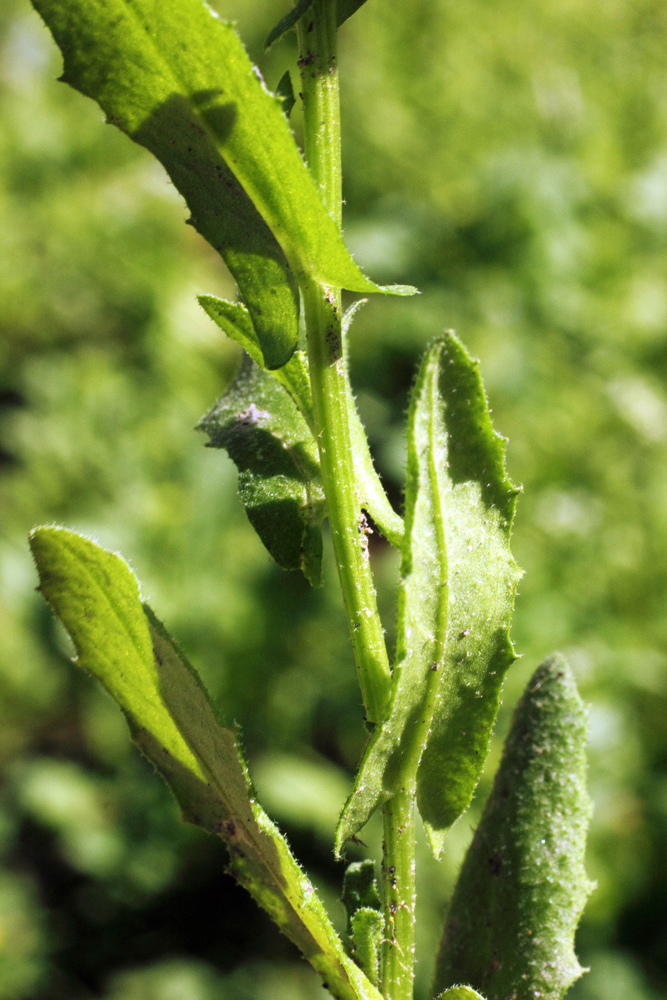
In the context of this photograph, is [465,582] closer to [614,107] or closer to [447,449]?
[447,449]

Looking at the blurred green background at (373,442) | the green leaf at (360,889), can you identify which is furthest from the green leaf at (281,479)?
the blurred green background at (373,442)

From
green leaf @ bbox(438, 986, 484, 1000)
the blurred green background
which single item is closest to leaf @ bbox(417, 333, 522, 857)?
green leaf @ bbox(438, 986, 484, 1000)

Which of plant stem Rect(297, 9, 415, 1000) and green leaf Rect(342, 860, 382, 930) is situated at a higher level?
plant stem Rect(297, 9, 415, 1000)

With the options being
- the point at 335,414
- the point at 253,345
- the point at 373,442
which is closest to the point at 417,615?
the point at 335,414

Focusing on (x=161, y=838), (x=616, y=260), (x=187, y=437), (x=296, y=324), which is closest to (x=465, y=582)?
(x=296, y=324)

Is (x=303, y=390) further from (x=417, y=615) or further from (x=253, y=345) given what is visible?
(x=417, y=615)

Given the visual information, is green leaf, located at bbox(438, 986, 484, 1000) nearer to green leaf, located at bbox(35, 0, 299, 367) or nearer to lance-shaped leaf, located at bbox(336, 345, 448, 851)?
lance-shaped leaf, located at bbox(336, 345, 448, 851)
